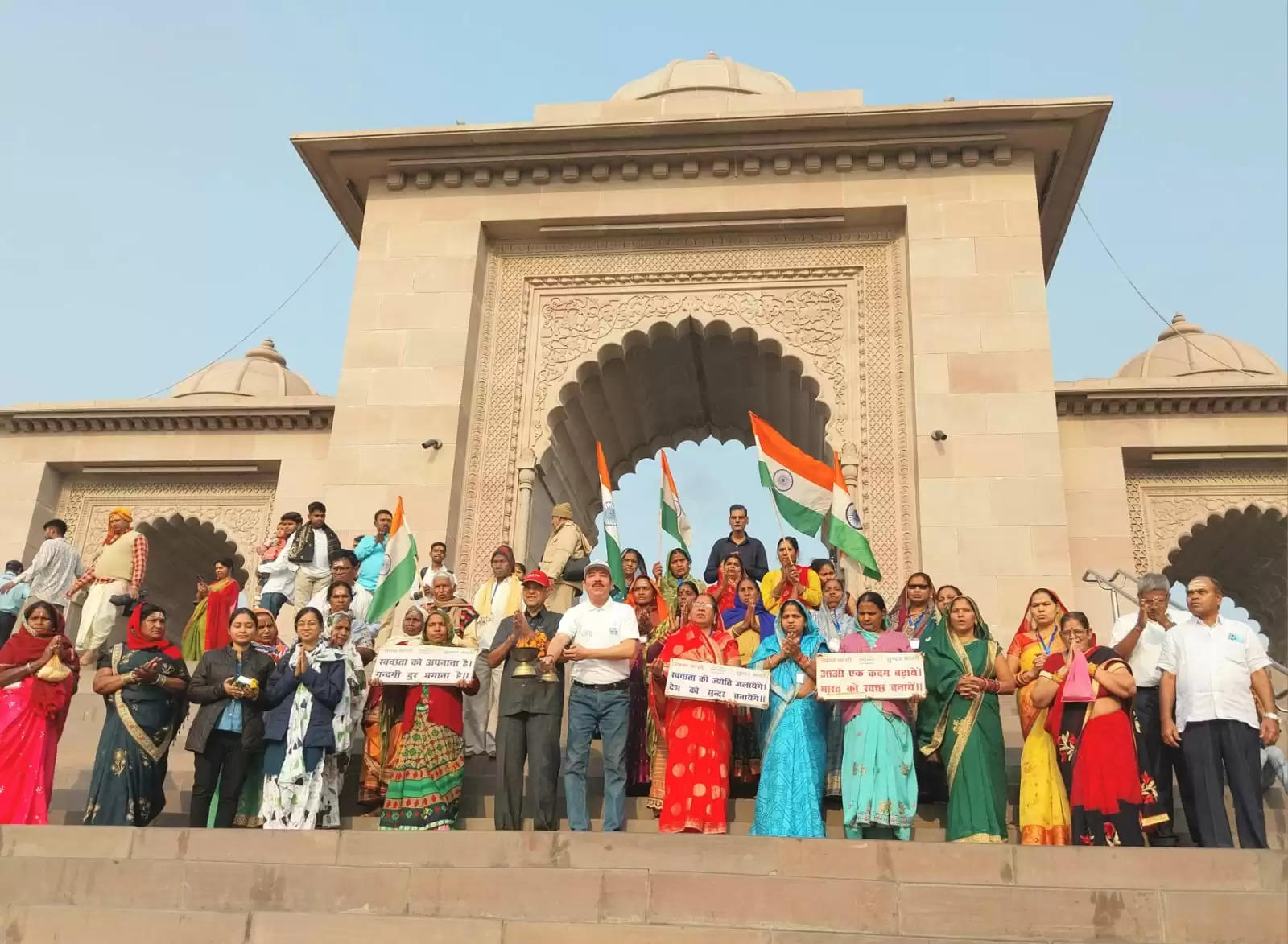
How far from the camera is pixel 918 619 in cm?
752

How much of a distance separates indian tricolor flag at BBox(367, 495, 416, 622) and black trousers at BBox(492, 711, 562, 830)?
2663 millimetres

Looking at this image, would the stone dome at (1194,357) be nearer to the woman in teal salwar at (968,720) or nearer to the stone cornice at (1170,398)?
the stone cornice at (1170,398)

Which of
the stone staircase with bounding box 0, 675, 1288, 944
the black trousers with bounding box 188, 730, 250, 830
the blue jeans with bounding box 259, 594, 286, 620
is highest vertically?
the blue jeans with bounding box 259, 594, 286, 620

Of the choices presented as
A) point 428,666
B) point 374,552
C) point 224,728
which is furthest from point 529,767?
point 374,552

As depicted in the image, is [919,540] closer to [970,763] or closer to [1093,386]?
[1093,386]

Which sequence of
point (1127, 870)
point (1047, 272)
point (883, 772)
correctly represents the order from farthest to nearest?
point (1047, 272) → point (883, 772) → point (1127, 870)

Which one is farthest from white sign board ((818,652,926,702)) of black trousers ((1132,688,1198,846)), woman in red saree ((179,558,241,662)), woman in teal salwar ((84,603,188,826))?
woman in red saree ((179,558,241,662))

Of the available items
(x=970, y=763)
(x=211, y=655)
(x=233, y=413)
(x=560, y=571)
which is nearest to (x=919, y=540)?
(x=560, y=571)

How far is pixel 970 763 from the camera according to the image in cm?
646

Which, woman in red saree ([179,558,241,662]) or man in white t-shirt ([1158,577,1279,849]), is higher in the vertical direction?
woman in red saree ([179,558,241,662])

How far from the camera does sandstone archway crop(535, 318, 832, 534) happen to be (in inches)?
509

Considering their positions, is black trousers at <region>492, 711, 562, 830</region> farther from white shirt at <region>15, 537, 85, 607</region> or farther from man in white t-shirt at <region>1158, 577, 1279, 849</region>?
white shirt at <region>15, 537, 85, 607</region>

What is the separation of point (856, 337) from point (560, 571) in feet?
15.1

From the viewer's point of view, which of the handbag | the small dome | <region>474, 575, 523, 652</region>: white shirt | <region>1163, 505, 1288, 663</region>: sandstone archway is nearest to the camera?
<region>474, 575, 523, 652</region>: white shirt
